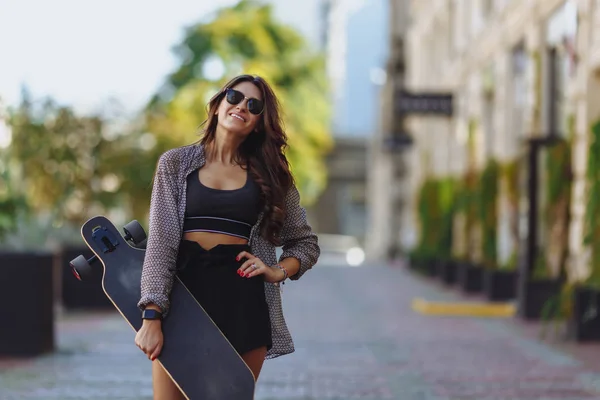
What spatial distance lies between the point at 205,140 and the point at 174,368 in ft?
2.75

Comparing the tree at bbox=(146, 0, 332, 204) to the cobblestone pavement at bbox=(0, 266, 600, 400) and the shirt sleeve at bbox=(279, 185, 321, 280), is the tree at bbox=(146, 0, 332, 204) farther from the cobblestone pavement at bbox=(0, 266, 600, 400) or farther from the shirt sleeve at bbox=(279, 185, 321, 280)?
the shirt sleeve at bbox=(279, 185, 321, 280)

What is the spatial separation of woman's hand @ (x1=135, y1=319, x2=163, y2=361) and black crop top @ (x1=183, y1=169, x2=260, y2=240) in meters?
0.37

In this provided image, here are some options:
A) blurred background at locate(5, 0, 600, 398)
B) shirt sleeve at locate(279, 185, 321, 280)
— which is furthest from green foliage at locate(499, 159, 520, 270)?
shirt sleeve at locate(279, 185, 321, 280)

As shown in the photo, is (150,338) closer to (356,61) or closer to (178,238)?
(178,238)

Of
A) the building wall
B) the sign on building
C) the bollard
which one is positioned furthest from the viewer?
the building wall

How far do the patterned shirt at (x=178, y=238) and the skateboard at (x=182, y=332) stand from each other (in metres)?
0.08

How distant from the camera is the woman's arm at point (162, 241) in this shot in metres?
3.83

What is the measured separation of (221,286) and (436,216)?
23.6m

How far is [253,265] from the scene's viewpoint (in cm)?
400

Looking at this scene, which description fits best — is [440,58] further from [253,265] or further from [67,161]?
[253,265]

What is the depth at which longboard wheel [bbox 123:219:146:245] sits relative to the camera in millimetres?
4113

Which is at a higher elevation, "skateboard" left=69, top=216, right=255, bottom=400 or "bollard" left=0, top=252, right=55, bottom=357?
"skateboard" left=69, top=216, right=255, bottom=400

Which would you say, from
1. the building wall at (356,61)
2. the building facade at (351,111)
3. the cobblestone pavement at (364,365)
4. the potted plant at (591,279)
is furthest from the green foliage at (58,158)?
the building wall at (356,61)

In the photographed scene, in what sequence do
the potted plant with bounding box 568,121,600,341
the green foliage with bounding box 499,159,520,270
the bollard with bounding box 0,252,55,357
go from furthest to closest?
the green foliage with bounding box 499,159,520,270 → the potted plant with bounding box 568,121,600,341 → the bollard with bounding box 0,252,55,357
